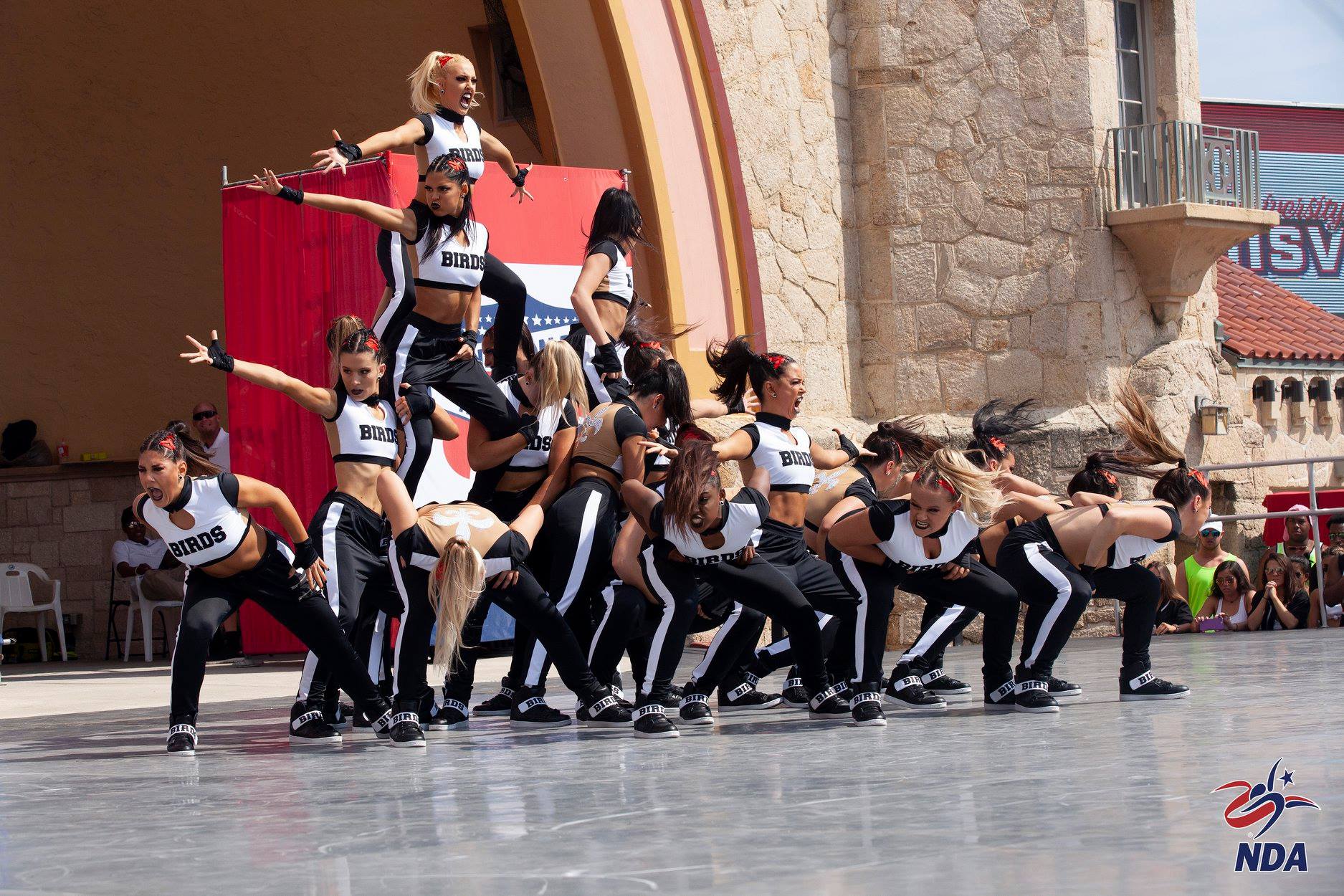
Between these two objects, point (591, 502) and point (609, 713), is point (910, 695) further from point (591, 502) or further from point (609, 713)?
point (591, 502)

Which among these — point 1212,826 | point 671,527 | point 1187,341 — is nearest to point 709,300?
point 1187,341

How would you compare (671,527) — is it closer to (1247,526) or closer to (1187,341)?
(1187,341)

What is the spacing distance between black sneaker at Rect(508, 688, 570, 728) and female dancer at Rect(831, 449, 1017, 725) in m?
1.31

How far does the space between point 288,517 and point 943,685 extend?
3.30 m

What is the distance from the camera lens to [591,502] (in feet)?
24.2

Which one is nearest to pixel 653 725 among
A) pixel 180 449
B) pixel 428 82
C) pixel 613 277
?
pixel 180 449

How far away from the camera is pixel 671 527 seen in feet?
22.1

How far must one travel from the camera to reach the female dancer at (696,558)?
21.8ft

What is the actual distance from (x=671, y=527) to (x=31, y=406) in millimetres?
11719

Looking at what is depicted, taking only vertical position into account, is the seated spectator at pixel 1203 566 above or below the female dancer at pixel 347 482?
below

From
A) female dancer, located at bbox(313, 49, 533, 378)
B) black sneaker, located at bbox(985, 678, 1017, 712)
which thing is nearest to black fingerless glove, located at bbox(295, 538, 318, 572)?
female dancer, located at bbox(313, 49, 533, 378)

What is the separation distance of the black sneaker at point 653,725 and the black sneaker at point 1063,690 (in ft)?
6.99

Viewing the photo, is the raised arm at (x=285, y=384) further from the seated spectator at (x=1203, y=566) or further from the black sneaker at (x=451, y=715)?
the seated spectator at (x=1203, y=566)

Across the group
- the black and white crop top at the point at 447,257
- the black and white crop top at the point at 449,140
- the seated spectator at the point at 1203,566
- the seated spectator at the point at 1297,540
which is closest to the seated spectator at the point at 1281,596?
the seated spectator at the point at 1297,540
